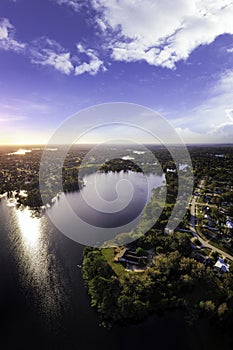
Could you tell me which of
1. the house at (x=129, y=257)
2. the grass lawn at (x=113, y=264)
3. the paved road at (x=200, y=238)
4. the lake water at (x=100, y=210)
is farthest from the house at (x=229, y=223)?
the grass lawn at (x=113, y=264)

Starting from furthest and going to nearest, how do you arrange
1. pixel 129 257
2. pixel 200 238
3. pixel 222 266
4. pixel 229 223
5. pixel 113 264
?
pixel 229 223, pixel 200 238, pixel 129 257, pixel 113 264, pixel 222 266

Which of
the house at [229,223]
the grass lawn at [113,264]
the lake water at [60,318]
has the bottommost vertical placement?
the lake water at [60,318]

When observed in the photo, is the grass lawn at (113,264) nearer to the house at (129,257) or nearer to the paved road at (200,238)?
the house at (129,257)

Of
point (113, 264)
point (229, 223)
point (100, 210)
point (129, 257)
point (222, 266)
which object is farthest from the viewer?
point (100, 210)

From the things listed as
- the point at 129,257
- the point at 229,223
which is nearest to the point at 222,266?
the point at 129,257

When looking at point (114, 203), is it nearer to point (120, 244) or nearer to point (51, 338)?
point (120, 244)

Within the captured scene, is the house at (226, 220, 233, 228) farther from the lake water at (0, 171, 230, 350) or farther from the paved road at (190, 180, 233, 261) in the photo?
the lake water at (0, 171, 230, 350)

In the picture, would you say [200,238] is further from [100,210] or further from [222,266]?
[100,210]

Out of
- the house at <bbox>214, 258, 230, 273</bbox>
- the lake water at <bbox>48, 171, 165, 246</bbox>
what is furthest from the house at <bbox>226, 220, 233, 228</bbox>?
the lake water at <bbox>48, 171, 165, 246</bbox>

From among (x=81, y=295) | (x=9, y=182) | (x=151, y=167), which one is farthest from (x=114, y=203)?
(x=151, y=167)
